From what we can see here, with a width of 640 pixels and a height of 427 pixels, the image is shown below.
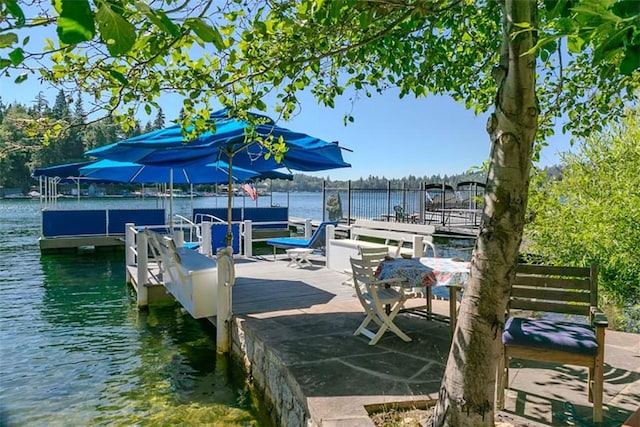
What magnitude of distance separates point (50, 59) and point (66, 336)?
4130 mm

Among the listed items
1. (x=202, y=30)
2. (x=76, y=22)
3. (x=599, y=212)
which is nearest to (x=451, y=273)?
(x=599, y=212)

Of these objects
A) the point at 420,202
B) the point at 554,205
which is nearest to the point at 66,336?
the point at 554,205

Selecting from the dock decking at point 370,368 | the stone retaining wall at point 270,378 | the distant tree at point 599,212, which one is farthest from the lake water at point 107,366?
the distant tree at point 599,212

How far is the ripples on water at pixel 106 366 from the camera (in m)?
3.69

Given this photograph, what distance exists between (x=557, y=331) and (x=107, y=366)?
4.28 meters

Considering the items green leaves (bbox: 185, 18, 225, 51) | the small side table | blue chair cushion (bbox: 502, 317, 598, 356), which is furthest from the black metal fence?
green leaves (bbox: 185, 18, 225, 51)

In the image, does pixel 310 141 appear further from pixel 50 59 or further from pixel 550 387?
pixel 550 387

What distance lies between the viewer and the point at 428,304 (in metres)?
4.74

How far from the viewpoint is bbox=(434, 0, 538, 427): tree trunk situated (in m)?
1.96

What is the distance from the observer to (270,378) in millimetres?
3719

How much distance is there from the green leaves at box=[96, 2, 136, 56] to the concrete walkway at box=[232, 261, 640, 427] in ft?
7.20

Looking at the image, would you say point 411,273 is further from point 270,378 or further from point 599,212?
point 599,212

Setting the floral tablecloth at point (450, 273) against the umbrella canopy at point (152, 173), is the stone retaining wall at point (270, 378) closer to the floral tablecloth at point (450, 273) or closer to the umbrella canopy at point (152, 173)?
Answer: the floral tablecloth at point (450, 273)

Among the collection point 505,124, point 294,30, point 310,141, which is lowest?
point 505,124
